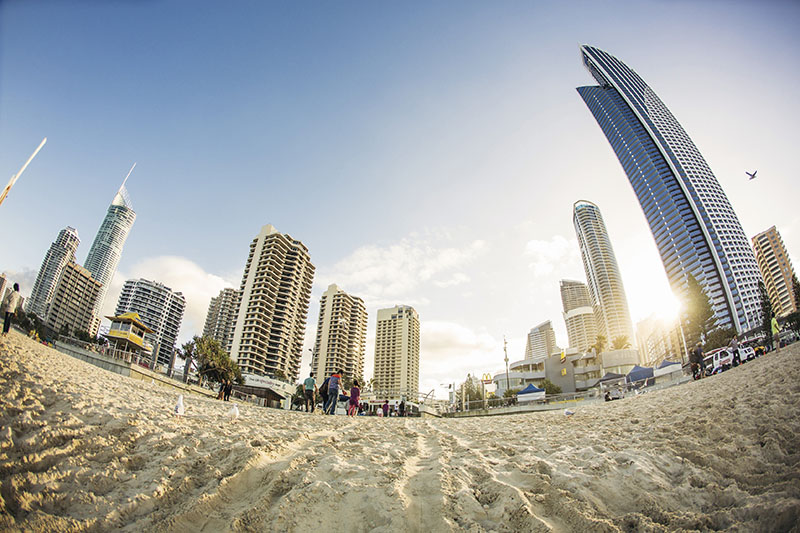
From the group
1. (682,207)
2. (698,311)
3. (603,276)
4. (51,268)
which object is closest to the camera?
(698,311)

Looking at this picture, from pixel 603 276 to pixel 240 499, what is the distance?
205 meters

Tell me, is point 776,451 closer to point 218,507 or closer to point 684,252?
point 218,507

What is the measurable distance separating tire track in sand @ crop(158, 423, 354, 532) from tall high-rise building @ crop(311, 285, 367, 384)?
380 feet

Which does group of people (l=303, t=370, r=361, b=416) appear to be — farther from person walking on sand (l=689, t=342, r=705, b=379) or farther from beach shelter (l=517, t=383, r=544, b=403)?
beach shelter (l=517, t=383, r=544, b=403)

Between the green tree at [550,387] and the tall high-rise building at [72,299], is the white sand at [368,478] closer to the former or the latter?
Answer: the green tree at [550,387]

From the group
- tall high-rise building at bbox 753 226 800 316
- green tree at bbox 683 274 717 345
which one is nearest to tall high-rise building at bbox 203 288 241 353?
green tree at bbox 683 274 717 345

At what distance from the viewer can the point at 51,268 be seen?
16888cm

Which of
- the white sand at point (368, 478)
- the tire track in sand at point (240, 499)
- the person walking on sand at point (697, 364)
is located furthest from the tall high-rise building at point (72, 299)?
the person walking on sand at point (697, 364)

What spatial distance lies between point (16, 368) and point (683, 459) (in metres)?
10.9

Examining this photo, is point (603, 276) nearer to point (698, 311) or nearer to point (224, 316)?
point (698, 311)

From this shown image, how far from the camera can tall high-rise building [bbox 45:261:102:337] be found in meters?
116

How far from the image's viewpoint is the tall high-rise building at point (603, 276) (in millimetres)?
170500

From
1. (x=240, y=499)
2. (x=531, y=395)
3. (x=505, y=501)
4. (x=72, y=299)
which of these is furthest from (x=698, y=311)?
(x=72, y=299)

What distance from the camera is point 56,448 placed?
3.64m
